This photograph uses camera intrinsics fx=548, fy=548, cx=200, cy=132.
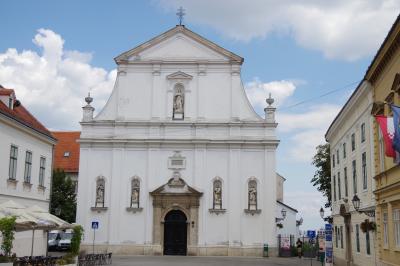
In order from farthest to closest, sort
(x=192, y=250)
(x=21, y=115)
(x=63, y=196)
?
(x=63, y=196), (x=192, y=250), (x=21, y=115)

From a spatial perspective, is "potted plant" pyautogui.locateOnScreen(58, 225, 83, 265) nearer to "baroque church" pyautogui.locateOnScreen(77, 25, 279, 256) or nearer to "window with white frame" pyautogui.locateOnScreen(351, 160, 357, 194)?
"window with white frame" pyautogui.locateOnScreen(351, 160, 357, 194)

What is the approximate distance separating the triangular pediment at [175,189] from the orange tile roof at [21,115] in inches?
370

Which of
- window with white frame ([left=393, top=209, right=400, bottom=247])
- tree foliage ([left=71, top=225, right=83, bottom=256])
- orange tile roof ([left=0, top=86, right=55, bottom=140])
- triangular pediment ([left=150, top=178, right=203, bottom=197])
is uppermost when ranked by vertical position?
orange tile roof ([left=0, top=86, right=55, bottom=140])

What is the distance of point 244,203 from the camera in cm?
3950

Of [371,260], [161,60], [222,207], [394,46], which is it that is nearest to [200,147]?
[222,207]

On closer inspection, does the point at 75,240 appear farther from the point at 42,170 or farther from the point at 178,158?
the point at 178,158

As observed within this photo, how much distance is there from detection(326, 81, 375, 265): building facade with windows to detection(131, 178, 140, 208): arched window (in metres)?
13.9

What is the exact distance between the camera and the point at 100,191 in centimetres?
4012

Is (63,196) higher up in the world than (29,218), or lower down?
higher up

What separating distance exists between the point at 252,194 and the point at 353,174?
42.4 feet

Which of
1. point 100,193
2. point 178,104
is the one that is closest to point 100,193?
point 100,193

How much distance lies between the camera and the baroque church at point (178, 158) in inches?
1543

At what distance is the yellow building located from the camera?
18531 mm

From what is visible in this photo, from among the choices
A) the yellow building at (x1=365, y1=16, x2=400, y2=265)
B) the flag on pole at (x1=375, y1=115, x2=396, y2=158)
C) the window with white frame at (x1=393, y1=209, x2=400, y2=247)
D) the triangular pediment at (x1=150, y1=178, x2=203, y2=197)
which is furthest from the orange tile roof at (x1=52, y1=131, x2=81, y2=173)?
the flag on pole at (x1=375, y1=115, x2=396, y2=158)
